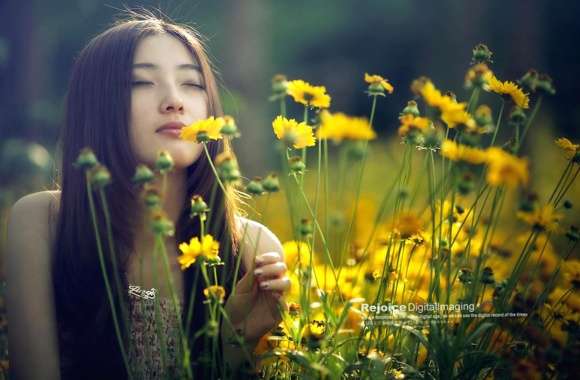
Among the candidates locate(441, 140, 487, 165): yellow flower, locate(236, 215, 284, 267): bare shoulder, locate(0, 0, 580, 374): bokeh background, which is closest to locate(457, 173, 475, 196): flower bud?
locate(441, 140, 487, 165): yellow flower

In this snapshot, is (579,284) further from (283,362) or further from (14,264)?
(14,264)

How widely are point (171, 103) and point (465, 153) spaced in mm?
599

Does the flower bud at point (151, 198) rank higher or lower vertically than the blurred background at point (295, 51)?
higher

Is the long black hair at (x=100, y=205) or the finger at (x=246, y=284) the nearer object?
the finger at (x=246, y=284)

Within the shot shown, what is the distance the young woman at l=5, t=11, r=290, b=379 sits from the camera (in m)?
1.35

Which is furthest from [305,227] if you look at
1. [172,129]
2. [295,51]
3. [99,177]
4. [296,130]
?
[295,51]

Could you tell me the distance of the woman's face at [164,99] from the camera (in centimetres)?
139

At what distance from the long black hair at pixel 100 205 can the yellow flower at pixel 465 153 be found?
1.65 ft

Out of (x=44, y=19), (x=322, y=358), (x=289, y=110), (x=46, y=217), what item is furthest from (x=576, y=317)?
(x=289, y=110)

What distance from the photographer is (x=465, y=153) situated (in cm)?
106

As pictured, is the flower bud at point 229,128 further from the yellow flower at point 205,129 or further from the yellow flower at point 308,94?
the yellow flower at point 308,94

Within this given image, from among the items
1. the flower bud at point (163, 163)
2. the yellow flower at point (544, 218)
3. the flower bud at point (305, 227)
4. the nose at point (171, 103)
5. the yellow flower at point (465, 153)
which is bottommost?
the flower bud at point (305, 227)

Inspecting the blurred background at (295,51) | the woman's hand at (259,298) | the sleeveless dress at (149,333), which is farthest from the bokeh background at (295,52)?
the woman's hand at (259,298)

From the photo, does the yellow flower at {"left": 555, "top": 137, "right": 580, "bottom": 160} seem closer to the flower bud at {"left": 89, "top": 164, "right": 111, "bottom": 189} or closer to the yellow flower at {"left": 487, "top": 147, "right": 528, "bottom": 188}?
the yellow flower at {"left": 487, "top": 147, "right": 528, "bottom": 188}
